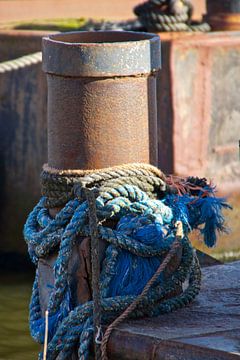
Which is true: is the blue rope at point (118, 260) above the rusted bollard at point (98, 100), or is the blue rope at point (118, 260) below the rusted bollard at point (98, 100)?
below

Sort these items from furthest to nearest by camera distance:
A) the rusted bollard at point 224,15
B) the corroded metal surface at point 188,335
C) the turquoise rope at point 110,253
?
the rusted bollard at point 224,15
the turquoise rope at point 110,253
the corroded metal surface at point 188,335

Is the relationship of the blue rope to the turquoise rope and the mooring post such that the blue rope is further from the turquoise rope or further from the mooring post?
the mooring post

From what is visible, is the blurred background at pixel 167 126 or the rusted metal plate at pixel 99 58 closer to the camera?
the rusted metal plate at pixel 99 58

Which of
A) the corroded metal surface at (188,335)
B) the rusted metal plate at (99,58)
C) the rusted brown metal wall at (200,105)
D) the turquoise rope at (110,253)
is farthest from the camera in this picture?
the rusted brown metal wall at (200,105)

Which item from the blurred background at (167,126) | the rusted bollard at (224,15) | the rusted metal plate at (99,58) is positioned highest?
the rusted metal plate at (99,58)

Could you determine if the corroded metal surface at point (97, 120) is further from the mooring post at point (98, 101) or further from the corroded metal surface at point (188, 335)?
the corroded metal surface at point (188, 335)

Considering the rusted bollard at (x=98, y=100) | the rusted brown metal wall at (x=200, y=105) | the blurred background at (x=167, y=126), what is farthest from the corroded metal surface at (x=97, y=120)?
the rusted brown metal wall at (x=200, y=105)

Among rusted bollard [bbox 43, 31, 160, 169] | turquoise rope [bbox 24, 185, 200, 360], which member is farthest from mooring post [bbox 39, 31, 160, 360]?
turquoise rope [bbox 24, 185, 200, 360]

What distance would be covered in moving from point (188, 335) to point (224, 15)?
18.7 feet

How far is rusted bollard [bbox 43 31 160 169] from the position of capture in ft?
14.8

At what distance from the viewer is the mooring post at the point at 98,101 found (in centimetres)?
452

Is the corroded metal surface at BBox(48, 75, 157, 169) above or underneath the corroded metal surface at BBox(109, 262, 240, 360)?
above

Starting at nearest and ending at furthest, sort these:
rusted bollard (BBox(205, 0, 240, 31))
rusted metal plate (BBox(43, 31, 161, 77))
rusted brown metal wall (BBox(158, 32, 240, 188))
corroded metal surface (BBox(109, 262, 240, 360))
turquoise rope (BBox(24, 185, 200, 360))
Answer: corroded metal surface (BBox(109, 262, 240, 360))
turquoise rope (BBox(24, 185, 200, 360))
rusted metal plate (BBox(43, 31, 161, 77))
rusted brown metal wall (BBox(158, 32, 240, 188))
rusted bollard (BBox(205, 0, 240, 31))

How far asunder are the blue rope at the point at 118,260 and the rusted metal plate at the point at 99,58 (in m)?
0.47
